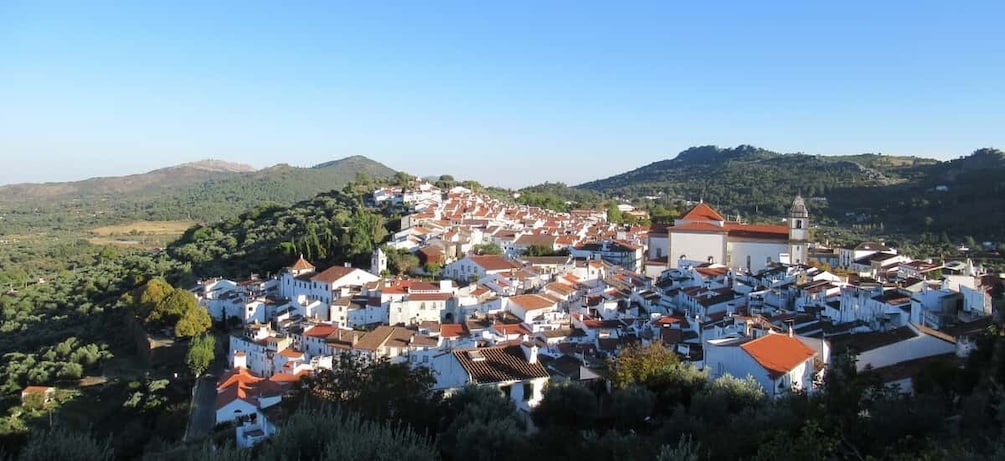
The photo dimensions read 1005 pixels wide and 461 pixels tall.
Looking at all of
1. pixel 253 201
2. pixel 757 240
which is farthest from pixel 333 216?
pixel 253 201

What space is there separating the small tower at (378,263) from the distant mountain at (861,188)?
150 feet

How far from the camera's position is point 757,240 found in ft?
→ 120

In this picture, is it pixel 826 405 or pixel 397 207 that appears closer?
pixel 826 405

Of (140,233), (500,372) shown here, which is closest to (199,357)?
(500,372)

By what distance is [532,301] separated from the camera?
2758 cm

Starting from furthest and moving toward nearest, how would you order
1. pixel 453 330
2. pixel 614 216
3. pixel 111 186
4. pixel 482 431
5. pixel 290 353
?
pixel 111 186 → pixel 614 216 → pixel 453 330 → pixel 290 353 → pixel 482 431

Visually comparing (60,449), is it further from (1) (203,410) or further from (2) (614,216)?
(2) (614,216)

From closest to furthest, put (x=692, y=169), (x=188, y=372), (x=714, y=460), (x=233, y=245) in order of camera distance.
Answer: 1. (x=714, y=460)
2. (x=188, y=372)
3. (x=233, y=245)
4. (x=692, y=169)

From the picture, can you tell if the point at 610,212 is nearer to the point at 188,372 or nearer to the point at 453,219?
A: the point at 453,219

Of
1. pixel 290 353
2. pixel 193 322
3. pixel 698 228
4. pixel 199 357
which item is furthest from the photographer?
pixel 698 228

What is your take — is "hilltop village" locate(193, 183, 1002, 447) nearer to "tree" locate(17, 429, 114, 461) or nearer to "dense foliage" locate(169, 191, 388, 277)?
"dense foliage" locate(169, 191, 388, 277)

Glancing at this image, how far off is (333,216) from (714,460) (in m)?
46.5

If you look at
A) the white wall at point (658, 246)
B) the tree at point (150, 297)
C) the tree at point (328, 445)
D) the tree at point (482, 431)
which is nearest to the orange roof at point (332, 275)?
the tree at point (150, 297)

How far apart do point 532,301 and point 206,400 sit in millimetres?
11804
